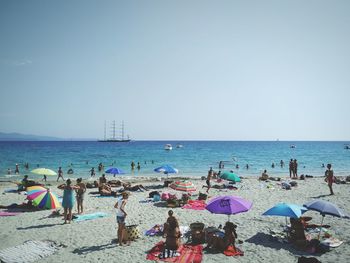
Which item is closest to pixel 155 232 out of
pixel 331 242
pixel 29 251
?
pixel 29 251

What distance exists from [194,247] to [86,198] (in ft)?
34.6

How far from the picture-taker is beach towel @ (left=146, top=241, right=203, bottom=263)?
758 cm

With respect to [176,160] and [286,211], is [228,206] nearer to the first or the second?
[286,211]

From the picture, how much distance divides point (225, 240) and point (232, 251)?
1.29 ft

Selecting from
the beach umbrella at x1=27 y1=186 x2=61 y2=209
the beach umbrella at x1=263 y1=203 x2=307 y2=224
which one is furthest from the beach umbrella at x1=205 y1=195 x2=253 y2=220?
the beach umbrella at x1=27 y1=186 x2=61 y2=209

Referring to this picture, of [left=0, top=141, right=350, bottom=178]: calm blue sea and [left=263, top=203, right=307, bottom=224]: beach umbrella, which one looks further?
[left=0, top=141, right=350, bottom=178]: calm blue sea

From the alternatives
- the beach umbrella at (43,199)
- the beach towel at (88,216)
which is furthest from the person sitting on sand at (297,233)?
the beach umbrella at (43,199)

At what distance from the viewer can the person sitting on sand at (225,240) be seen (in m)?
8.40

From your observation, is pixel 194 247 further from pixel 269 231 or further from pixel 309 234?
pixel 309 234

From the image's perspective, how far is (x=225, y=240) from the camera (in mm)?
8477

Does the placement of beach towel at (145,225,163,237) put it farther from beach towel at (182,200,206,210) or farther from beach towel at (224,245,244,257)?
beach towel at (182,200,206,210)

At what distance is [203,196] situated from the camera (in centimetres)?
1562

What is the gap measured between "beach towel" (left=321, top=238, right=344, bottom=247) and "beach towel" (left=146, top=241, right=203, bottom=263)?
14.0ft

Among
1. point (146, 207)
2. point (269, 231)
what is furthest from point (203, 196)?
point (269, 231)
